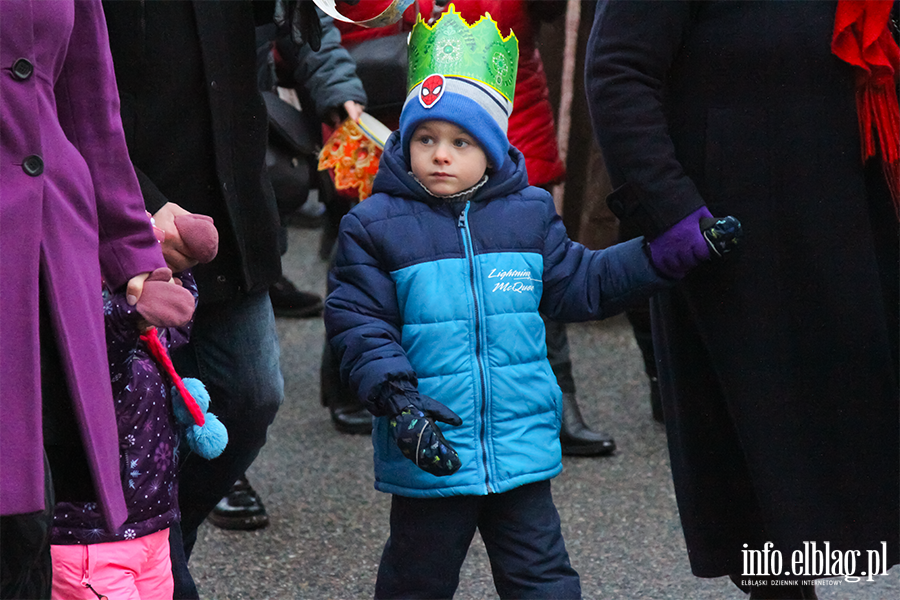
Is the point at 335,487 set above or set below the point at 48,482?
below

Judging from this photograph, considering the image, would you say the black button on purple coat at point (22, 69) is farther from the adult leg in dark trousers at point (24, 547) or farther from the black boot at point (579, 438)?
the black boot at point (579, 438)

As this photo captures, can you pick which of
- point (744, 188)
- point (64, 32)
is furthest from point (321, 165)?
point (64, 32)

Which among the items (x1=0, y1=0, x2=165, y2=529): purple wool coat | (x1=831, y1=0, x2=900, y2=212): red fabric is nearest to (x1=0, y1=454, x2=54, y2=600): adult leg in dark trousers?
(x1=0, y1=0, x2=165, y2=529): purple wool coat

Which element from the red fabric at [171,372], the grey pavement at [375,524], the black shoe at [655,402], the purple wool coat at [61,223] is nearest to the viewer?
the purple wool coat at [61,223]

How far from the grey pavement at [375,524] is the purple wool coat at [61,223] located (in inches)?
62.9

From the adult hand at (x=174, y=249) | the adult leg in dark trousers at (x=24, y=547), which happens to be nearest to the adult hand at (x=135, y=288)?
the adult hand at (x=174, y=249)

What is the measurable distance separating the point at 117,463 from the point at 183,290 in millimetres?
319

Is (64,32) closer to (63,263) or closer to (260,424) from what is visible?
(63,263)

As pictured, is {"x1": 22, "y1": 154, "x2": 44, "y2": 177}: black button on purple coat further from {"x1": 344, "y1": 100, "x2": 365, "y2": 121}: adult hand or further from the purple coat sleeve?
{"x1": 344, "y1": 100, "x2": 365, "y2": 121}: adult hand

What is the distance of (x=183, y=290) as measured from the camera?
2.26m

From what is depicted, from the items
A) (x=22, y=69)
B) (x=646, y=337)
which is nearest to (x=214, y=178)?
(x=22, y=69)

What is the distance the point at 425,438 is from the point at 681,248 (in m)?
0.68

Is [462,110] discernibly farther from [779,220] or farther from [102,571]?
[102,571]

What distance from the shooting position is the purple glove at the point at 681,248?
2664 mm
